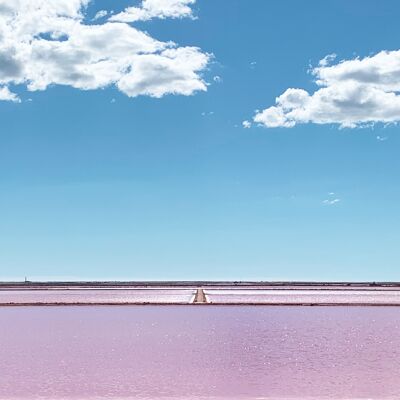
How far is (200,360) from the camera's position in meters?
21.2

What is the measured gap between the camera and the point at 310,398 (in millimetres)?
14500

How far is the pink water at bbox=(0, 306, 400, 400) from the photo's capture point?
616 inches

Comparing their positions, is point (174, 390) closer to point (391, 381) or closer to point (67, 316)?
point (391, 381)

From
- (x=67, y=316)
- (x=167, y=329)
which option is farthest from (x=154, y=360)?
(x=67, y=316)

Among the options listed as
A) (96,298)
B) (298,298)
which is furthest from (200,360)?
(298,298)

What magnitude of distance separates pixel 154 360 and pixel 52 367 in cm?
343

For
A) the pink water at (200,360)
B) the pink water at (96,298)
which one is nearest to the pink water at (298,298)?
the pink water at (96,298)

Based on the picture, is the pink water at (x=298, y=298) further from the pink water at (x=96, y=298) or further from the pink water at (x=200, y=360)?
the pink water at (x=200, y=360)

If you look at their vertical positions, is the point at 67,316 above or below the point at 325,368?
above

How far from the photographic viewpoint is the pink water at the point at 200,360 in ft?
51.4

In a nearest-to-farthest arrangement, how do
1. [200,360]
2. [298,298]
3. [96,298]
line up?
[200,360] → [96,298] → [298,298]

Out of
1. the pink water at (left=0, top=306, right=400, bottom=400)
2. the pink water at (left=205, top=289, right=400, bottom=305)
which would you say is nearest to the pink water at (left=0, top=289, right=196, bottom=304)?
the pink water at (left=205, top=289, right=400, bottom=305)

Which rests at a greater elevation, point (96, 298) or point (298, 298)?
point (96, 298)

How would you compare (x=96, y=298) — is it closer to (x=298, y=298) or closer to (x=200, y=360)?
(x=298, y=298)
